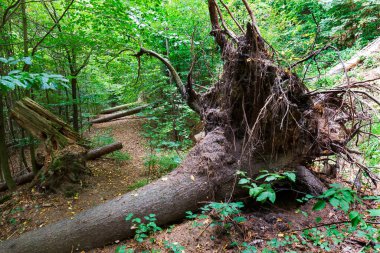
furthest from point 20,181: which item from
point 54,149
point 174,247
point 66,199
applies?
point 174,247

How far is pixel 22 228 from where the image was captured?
12.8 feet

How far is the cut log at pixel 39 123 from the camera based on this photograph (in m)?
4.88

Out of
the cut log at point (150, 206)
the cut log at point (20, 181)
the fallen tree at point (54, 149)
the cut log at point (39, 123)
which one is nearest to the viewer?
the cut log at point (150, 206)

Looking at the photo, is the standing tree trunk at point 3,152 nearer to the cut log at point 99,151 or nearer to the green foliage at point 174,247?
the cut log at point 99,151

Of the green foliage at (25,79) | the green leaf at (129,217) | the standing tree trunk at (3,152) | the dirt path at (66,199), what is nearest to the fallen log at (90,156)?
the dirt path at (66,199)

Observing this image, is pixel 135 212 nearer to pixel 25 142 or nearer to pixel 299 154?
pixel 299 154

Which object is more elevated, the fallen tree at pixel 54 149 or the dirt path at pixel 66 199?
the fallen tree at pixel 54 149

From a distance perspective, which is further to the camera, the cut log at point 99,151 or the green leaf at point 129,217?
the cut log at point 99,151

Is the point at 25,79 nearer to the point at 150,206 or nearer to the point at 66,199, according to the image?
the point at 150,206

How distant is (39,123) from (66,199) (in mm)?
1825

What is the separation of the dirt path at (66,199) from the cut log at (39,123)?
1.11m

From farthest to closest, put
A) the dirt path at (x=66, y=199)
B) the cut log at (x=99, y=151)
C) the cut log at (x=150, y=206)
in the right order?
the cut log at (x=99, y=151)
the dirt path at (x=66, y=199)
the cut log at (x=150, y=206)

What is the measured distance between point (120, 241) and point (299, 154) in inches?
118

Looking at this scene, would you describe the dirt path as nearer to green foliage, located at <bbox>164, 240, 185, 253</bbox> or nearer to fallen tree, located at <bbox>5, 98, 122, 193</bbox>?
fallen tree, located at <bbox>5, 98, 122, 193</bbox>
